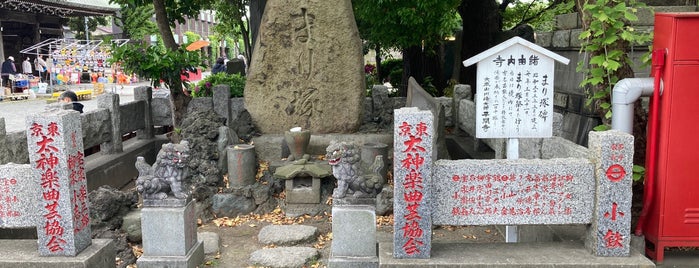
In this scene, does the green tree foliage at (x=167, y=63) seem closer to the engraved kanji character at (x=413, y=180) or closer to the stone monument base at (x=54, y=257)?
the stone monument base at (x=54, y=257)

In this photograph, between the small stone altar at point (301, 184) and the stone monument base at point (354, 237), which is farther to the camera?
the small stone altar at point (301, 184)

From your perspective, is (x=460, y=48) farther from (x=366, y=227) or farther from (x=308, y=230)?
(x=366, y=227)

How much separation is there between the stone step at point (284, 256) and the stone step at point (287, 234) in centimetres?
36

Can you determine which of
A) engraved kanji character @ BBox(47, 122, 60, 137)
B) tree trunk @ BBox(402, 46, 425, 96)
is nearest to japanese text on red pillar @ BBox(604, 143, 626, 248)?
engraved kanji character @ BBox(47, 122, 60, 137)

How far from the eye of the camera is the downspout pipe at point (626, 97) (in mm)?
5070

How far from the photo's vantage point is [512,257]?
4.84 m

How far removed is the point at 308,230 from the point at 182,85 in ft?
17.3

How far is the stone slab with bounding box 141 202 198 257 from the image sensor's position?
5383mm

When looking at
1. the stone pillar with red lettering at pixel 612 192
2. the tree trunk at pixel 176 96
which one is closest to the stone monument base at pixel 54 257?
the stone pillar with red lettering at pixel 612 192

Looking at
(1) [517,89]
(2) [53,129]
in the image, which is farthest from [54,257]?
(1) [517,89]

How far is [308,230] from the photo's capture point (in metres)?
7.07

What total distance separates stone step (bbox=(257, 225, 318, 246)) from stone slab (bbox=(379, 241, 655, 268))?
1.94 m

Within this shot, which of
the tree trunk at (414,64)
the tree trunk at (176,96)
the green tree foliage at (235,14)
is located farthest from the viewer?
the green tree foliage at (235,14)

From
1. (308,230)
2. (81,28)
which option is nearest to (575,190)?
(308,230)
